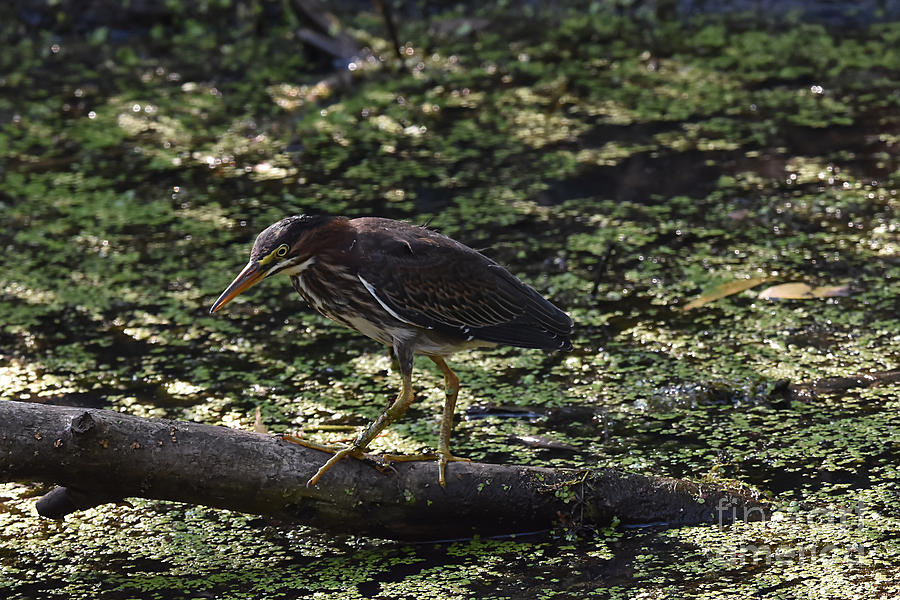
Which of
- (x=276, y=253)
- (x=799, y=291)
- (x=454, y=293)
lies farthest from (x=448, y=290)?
(x=799, y=291)

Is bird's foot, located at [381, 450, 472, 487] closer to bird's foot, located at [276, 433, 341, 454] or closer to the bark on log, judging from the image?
the bark on log

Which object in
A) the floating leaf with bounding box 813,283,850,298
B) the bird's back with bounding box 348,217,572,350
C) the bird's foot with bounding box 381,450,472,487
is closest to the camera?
the bird's foot with bounding box 381,450,472,487

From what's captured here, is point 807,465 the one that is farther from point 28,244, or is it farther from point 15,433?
point 28,244

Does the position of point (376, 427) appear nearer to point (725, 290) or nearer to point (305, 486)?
point (305, 486)

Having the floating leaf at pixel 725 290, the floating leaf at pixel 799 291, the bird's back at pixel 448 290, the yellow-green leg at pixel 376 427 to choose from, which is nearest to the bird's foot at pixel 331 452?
the yellow-green leg at pixel 376 427

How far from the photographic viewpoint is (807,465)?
356 cm

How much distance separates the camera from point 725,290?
4.91 meters

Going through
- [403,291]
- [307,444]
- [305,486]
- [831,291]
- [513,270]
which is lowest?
[305,486]

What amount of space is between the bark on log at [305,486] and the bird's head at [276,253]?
416mm

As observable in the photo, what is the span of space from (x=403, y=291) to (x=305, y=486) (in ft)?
2.05

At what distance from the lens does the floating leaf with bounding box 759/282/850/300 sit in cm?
478

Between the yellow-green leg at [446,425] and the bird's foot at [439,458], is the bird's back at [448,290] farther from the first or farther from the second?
the bird's foot at [439,458]

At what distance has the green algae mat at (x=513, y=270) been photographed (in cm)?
325

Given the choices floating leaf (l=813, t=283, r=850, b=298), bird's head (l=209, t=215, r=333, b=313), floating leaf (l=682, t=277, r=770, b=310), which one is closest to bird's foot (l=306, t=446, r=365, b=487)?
bird's head (l=209, t=215, r=333, b=313)
